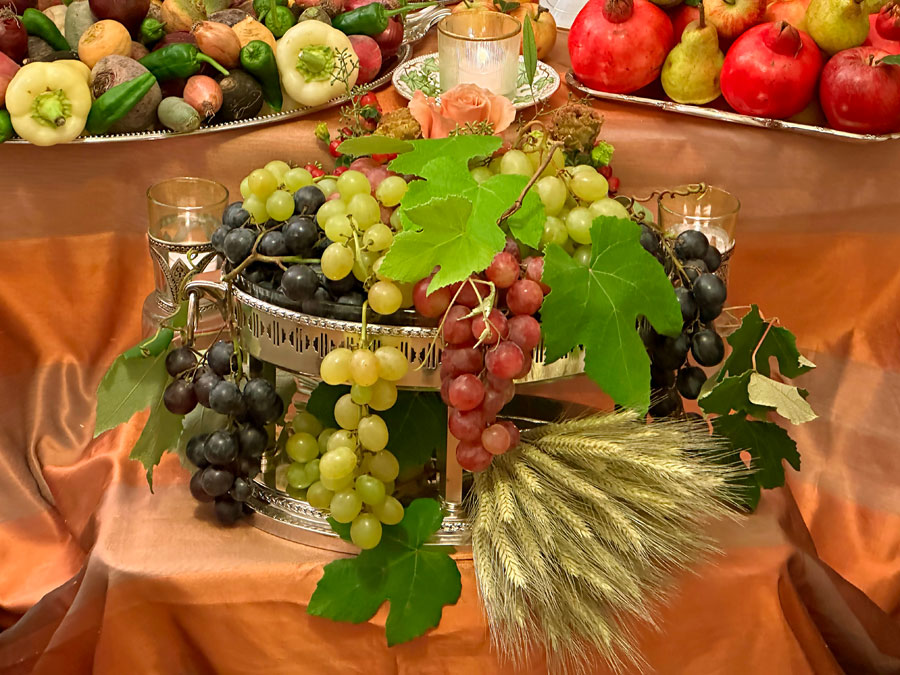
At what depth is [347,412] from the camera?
2.12 feet

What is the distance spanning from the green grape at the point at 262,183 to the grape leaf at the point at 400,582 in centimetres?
25

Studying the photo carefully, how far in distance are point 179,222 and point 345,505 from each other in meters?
0.42

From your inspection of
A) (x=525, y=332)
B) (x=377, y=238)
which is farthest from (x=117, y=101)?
(x=525, y=332)

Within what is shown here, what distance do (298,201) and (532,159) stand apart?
174mm

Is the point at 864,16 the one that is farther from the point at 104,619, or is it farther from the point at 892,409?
the point at 104,619

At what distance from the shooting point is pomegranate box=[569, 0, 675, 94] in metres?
1.07

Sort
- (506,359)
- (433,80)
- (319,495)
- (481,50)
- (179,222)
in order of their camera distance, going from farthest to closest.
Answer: (433,80), (481,50), (179,222), (319,495), (506,359)

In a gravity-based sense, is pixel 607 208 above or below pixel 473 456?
above

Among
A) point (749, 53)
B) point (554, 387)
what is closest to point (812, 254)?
point (749, 53)

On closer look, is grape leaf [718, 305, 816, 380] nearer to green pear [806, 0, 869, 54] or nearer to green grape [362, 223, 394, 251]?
green grape [362, 223, 394, 251]

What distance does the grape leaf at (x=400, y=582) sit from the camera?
2.17ft

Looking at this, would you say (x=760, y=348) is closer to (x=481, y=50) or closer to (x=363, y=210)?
(x=363, y=210)

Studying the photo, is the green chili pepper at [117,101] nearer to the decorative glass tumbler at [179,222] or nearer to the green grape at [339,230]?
the decorative glass tumbler at [179,222]

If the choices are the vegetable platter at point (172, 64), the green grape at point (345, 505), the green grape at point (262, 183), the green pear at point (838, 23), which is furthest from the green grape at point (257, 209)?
the green pear at point (838, 23)
